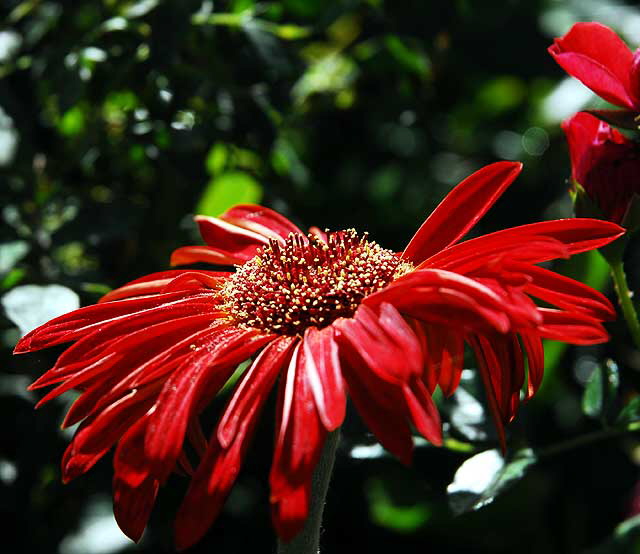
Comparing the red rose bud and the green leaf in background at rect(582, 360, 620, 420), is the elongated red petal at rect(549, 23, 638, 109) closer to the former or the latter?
the red rose bud

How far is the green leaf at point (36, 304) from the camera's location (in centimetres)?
84

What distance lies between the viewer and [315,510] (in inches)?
25.5

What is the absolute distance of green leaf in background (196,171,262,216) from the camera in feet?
4.32

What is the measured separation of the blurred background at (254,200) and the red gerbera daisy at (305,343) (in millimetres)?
162

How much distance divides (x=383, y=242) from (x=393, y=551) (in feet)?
1.55

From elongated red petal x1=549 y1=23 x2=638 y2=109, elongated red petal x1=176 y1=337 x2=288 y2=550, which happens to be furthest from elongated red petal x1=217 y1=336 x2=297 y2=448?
elongated red petal x1=549 y1=23 x2=638 y2=109

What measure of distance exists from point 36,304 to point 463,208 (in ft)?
1.40

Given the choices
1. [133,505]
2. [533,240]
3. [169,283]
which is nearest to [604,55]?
[533,240]

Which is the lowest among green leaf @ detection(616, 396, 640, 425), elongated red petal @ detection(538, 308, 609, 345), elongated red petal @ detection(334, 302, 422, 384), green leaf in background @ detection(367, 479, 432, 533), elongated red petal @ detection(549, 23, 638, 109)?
green leaf in background @ detection(367, 479, 432, 533)

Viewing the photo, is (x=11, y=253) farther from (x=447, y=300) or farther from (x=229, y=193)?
(x=447, y=300)

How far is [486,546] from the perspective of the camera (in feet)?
4.39

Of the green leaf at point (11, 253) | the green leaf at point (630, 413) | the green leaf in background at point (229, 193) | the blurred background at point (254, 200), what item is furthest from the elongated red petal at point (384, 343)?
the green leaf in background at point (229, 193)

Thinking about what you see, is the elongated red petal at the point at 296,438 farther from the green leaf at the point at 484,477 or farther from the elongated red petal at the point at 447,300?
the green leaf at the point at 484,477

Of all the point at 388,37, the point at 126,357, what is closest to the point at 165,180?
the point at 388,37
